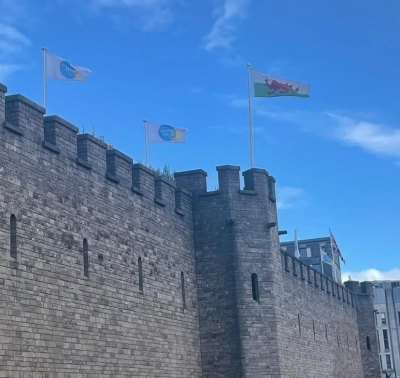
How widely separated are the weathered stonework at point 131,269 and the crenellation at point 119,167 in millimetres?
39

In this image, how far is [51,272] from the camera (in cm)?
1744

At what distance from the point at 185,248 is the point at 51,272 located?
8.23 m

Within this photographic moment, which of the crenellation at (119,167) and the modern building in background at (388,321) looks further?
the modern building in background at (388,321)

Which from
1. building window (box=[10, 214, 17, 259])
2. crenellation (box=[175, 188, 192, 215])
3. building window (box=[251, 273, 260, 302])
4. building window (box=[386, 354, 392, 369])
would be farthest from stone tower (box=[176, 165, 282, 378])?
building window (box=[386, 354, 392, 369])

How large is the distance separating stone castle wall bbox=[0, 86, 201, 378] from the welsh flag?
17.8 feet

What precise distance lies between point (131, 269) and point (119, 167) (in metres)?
2.76

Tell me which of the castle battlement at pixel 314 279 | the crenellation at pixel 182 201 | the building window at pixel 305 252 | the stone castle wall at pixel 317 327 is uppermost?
the building window at pixel 305 252

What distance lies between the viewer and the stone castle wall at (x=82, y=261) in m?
16.4

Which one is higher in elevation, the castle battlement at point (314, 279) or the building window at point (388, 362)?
the castle battlement at point (314, 279)

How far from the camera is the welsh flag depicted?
2819 cm

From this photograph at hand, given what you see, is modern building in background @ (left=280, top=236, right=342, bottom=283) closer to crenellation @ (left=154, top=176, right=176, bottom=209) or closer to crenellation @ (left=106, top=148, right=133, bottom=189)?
crenellation @ (left=154, top=176, right=176, bottom=209)

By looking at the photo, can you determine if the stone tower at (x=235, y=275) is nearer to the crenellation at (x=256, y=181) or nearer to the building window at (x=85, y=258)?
the crenellation at (x=256, y=181)

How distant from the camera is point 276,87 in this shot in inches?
1113

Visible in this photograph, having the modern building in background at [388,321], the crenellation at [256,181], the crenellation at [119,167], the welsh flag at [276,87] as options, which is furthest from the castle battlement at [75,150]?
the modern building in background at [388,321]
